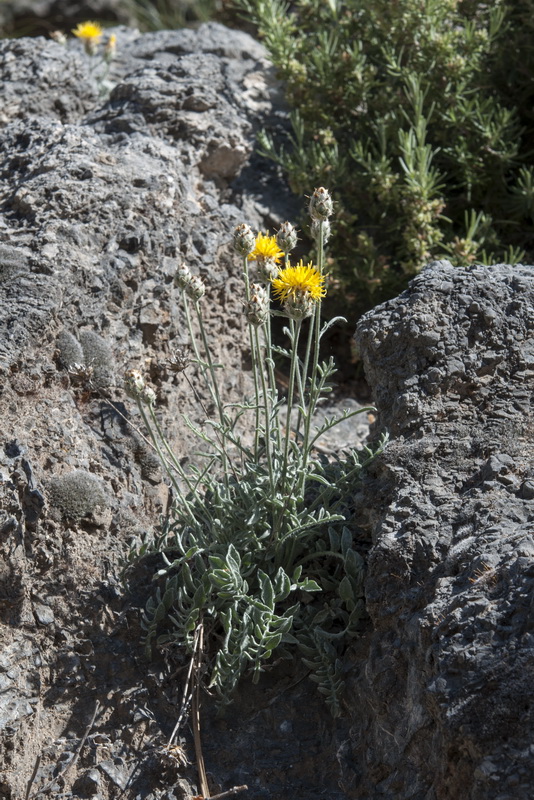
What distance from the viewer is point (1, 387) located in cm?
281

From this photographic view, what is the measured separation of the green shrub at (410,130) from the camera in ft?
13.0

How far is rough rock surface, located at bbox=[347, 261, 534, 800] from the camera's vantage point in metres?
1.97

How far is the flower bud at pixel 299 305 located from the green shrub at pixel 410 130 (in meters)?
1.59

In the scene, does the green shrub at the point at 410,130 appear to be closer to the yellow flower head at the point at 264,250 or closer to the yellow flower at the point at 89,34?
the yellow flower at the point at 89,34

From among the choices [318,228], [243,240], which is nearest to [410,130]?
[318,228]

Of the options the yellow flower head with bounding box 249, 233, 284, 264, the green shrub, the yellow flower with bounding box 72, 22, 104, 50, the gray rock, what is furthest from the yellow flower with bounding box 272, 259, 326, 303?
the yellow flower with bounding box 72, 22, 104, 50

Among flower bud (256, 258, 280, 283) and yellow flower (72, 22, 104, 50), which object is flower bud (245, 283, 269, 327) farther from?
yellow flower (72, 22, 104, 50)

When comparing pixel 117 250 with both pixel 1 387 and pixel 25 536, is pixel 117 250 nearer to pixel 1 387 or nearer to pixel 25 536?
pixel 1 387

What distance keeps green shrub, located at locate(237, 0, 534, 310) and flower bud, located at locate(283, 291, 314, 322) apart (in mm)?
1594

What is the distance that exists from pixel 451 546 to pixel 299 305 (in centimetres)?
77

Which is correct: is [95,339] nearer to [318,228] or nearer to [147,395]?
[147,395]

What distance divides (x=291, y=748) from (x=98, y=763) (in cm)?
56

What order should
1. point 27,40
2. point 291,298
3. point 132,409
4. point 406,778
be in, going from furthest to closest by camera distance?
point 27,40 → point 132,409 → point 291,298 → point 406,778

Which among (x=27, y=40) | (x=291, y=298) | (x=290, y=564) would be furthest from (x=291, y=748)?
(x=27, y=40)
